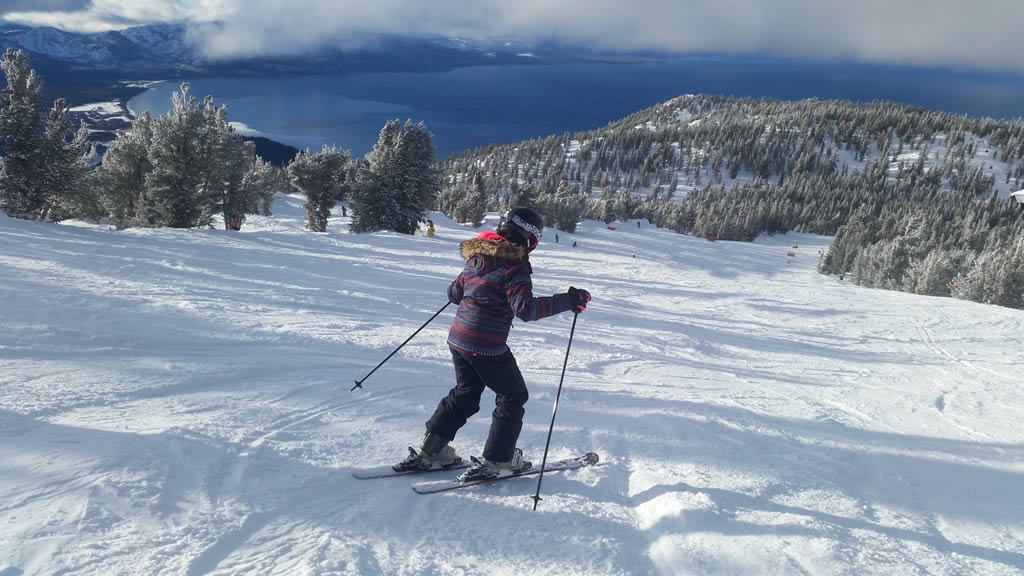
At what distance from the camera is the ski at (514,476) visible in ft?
11.9

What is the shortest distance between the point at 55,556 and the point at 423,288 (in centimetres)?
977

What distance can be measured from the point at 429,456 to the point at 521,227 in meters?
1.95

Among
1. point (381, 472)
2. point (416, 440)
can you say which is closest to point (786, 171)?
point (416, 440)

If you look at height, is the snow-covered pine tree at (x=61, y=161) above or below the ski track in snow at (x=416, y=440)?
above

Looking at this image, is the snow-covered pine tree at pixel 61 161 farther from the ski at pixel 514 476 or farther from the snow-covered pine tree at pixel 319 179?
the ski at pixel 514 476

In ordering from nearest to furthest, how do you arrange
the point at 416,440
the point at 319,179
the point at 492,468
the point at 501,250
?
the point at 501,250 → the point at 492,468 → the point at 416,440 → the point at 319,179

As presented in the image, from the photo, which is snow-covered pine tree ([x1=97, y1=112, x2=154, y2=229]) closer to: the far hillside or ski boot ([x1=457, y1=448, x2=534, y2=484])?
ski boot ([x1=457, y1=448, x2=534, y2=484])

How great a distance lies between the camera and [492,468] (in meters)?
3.83

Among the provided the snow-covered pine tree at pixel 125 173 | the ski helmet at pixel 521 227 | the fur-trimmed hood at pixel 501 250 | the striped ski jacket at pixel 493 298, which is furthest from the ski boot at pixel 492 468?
the snow-covered pine tree at pixel 125 173

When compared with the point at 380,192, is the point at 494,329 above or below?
below

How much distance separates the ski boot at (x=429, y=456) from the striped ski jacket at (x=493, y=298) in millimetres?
838

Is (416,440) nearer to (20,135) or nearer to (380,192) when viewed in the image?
(20,135)

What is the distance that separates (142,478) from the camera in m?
3.15

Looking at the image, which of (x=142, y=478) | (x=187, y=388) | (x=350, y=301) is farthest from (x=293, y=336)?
(x=142, y=478)
